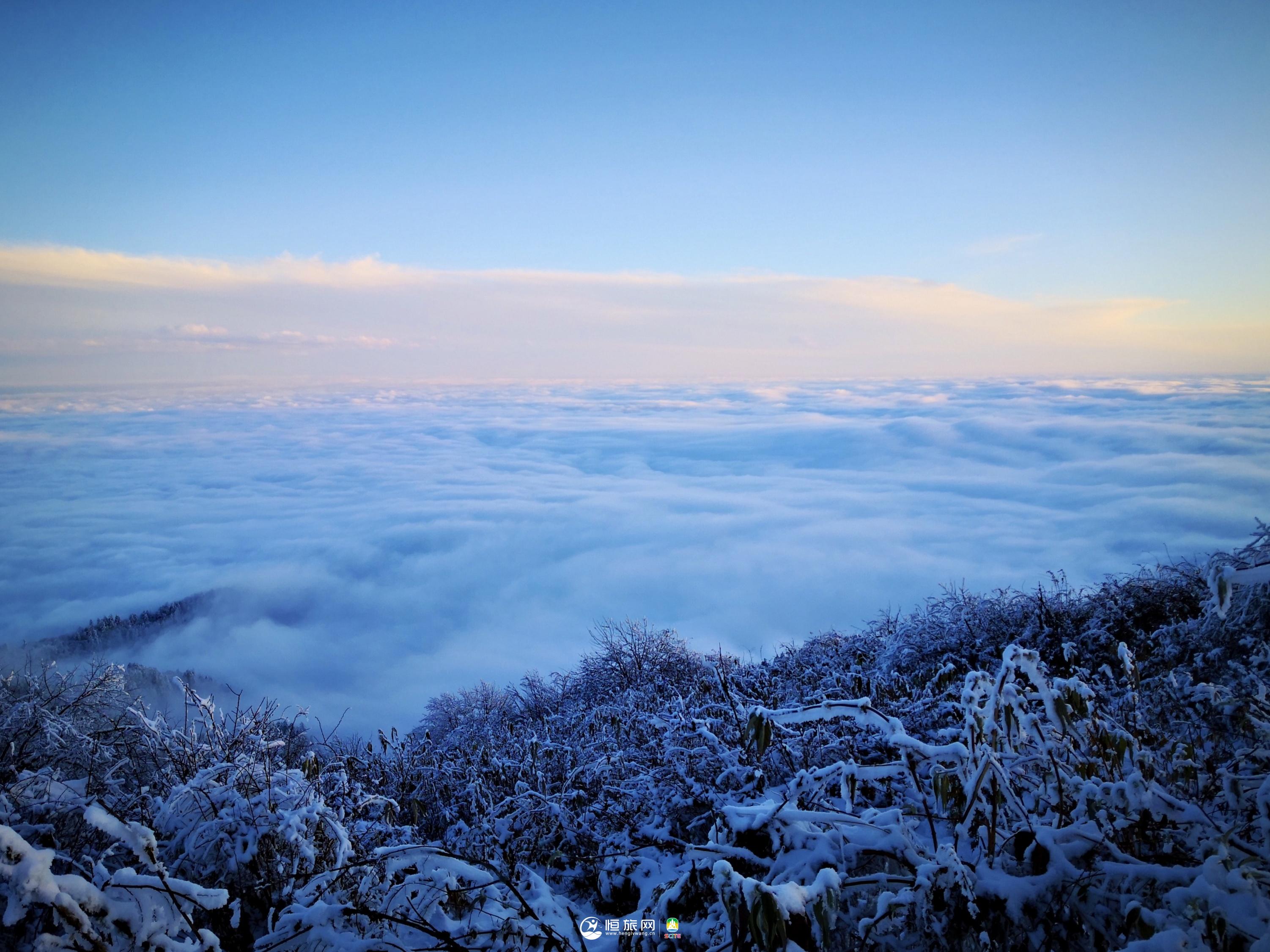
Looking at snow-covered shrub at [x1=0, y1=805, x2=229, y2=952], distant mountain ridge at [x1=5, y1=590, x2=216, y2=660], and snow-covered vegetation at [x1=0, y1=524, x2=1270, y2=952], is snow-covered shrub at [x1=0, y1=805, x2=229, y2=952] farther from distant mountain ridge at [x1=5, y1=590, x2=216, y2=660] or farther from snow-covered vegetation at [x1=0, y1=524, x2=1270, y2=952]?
distant mountain ridge at [x1=5, y1=590, x2=216, y2=660]

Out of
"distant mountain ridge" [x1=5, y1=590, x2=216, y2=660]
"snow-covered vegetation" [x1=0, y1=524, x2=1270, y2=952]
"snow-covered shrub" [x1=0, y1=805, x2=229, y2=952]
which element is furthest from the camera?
"distant mountain ridge" [x1=5, y1=590, x2=216, y2=660]

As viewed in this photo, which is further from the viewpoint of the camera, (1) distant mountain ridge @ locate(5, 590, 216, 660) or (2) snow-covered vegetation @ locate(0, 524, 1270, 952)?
(1) distant mountain ridge @ locate(5, 590, 216, 660)

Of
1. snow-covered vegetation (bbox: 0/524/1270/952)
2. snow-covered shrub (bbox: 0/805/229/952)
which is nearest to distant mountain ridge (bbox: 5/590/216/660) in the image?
snow-covered vegetation (bbox: 0/524/1270/952)

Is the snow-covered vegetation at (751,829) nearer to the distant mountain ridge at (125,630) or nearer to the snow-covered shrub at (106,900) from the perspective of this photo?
the snow-covered shrub at (106,900)

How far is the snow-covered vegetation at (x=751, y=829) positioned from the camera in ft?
7.97

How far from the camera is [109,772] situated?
18.0 ft

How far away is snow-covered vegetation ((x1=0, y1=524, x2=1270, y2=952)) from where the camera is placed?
95.7 inches

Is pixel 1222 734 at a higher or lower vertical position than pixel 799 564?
higher

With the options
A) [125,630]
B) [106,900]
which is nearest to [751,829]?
[106,900]

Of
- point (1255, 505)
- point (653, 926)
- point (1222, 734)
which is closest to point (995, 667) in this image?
point (1222, 734)

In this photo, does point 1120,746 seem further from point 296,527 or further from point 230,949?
point 296,527

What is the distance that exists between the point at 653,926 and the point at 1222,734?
5.11 m

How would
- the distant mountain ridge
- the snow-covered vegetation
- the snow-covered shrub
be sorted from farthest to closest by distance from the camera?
the distant mountain ridge < the snow-covered vegetation < the snow-covered shrub

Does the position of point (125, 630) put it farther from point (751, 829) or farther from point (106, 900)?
point (751, 829)
